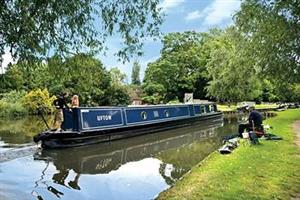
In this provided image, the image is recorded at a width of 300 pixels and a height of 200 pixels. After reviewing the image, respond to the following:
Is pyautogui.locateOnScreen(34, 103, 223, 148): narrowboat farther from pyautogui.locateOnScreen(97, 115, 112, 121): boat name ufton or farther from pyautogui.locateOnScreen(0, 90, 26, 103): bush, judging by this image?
pyautogui.locateOnScreen(0, 90, 26, 103): bush

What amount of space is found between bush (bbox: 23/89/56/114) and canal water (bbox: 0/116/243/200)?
23.3 m

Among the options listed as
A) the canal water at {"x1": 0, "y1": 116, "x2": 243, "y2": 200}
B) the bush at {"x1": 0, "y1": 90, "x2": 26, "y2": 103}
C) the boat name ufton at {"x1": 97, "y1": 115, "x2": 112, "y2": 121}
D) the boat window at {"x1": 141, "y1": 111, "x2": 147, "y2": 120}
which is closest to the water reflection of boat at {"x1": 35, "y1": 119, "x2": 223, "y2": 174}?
the canal water at {"x1": 0, "y1": 116, "x2": 243, "y2": 200}

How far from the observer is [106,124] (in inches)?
687

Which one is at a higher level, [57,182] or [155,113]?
[155,113]

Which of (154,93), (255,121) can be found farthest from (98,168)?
(154,93)

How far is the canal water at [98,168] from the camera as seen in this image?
864 cm

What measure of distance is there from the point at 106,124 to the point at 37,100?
2554 centimetres

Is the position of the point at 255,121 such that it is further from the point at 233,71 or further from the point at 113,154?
the point at 233,71

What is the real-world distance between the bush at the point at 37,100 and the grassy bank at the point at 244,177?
32307 millimetres

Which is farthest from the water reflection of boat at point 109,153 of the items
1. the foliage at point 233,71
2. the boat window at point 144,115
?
the foliage at point 233,71

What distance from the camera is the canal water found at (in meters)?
8.64

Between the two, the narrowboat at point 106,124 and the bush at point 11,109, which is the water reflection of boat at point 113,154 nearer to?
the narrowboat at point 106,124

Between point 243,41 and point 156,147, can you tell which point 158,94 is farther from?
point 156,147

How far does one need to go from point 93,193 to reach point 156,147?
7.97 meters
